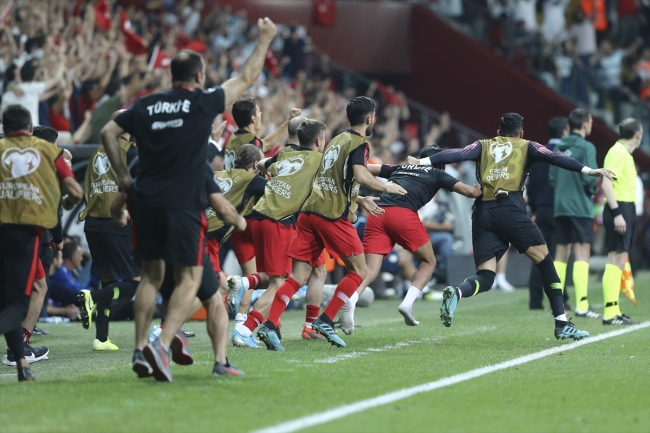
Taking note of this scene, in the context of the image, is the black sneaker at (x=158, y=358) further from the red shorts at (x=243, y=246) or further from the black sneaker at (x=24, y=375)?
the red shorts at (x=243, y=246)

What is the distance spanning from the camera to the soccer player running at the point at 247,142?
428 inches

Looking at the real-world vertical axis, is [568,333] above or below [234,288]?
below

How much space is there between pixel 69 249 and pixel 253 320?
5.14 m

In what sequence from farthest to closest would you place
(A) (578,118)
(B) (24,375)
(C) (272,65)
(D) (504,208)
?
(C) (272,65) < (A) (578,118) < (D) (504,208) < (B) (24,375)

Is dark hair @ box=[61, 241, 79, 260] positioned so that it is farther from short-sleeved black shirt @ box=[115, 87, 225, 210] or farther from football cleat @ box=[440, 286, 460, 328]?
short-sleeved black shirt @ box=[115, 87, 225, 210]

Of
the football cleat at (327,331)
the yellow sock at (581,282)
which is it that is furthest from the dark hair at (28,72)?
A: the yellow sock at (581,282)

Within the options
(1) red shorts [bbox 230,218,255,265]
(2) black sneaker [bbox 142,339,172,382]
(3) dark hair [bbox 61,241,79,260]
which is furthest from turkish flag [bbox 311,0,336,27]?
(2) black sneaker [bbox 142,339,172,382]

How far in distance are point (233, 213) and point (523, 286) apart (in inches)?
554

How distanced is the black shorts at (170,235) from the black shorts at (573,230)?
7.28m

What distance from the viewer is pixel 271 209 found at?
34.2 feet

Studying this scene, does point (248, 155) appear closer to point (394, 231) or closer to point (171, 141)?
point (394, 231)

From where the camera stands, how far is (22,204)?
7750 mm

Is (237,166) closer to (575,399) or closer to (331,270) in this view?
(575,399)

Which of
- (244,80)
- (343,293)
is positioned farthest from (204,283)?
(343,293)
